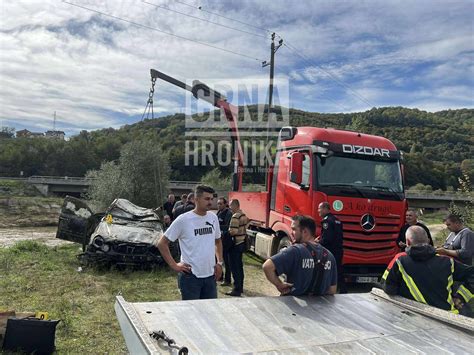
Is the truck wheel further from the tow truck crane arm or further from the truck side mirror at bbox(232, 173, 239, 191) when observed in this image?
the tow truck crane arm

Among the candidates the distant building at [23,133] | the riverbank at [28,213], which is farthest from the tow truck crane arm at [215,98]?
Result: the distant building at [23,133]

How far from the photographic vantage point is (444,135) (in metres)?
37.6

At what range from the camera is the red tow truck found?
7.01m

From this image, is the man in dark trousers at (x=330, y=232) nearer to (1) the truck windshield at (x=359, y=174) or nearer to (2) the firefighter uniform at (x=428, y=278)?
(1) the truck windshield at (x=359, y=174)

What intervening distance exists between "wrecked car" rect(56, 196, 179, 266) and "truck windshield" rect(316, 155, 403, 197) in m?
3.52

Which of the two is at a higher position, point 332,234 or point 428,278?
point 428,278

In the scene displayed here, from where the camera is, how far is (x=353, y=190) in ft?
23.1

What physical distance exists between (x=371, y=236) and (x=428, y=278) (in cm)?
429

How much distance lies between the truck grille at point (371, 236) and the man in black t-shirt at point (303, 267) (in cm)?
393

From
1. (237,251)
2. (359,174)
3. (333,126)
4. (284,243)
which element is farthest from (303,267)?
(333,126)

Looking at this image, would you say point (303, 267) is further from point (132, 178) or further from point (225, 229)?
point (132, 178)

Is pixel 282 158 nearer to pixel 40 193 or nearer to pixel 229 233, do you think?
pixel 229 233

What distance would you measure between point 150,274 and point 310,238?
209 inches

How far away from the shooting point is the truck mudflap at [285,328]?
205 cm
